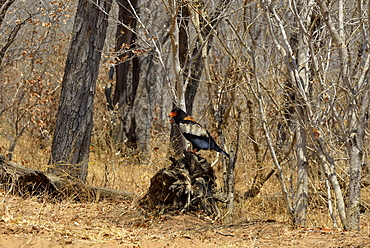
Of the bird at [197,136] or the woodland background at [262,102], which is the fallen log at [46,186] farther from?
the bird at [197,136]

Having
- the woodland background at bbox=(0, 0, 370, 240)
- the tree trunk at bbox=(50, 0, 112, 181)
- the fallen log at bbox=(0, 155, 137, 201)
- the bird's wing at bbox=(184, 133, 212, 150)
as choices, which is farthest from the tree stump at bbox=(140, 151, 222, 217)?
the tree trunk at bbox=(50, 0, 112, 181)

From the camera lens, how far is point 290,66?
18.9ft

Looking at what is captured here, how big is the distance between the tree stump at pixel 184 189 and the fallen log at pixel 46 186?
895 millimetres

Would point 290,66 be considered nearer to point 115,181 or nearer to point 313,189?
point 313,189

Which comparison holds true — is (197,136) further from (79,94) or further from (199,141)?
(79,94)

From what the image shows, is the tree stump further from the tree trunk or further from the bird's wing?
the tree trunk

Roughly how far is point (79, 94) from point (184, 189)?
2.67 meters

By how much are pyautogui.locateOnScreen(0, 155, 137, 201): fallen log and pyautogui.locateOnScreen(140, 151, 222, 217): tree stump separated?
0.90m

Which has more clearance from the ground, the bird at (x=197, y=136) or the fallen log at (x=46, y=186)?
the bird at (x=197, y=136)

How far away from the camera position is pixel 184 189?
630 centimetres

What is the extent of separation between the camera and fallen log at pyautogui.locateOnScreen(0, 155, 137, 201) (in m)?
6.68

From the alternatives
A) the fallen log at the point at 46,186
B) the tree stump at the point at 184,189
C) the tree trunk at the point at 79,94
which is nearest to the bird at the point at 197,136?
the tree stump at the point at 184,189

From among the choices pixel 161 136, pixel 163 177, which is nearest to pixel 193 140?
pixel 163 177

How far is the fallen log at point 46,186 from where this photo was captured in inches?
263
